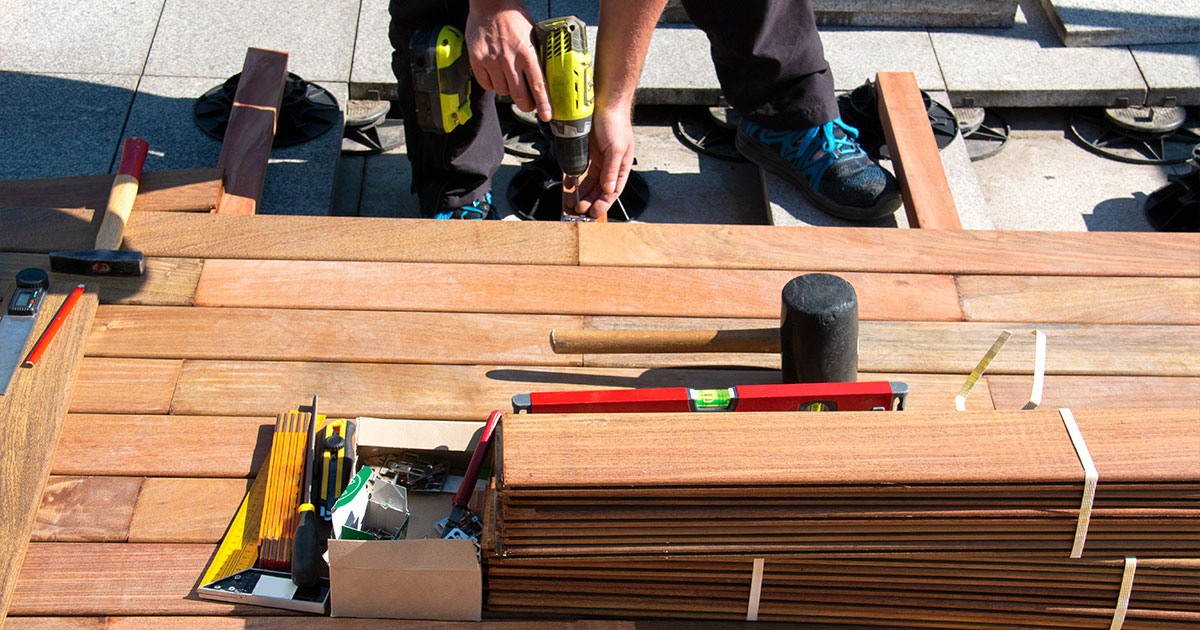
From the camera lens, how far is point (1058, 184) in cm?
354

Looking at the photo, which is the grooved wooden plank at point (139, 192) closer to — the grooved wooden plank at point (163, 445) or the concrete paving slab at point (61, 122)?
the concrete paving slab at point (61, 122)

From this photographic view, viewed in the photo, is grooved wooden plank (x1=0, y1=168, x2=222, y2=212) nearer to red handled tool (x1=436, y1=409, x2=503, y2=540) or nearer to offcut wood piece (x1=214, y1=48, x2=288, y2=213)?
offcut wood piece (x1=214, y1=48, x2=288, y2=213)

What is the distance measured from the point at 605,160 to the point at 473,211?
557mm

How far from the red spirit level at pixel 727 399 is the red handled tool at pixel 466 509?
130 mm

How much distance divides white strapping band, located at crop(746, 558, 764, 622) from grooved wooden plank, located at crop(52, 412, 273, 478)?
0.96 meters

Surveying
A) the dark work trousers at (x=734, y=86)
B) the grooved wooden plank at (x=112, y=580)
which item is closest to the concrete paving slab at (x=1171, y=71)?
the dark work trousers at (x=734, y=86)

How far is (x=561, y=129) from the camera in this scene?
2426 millimetres

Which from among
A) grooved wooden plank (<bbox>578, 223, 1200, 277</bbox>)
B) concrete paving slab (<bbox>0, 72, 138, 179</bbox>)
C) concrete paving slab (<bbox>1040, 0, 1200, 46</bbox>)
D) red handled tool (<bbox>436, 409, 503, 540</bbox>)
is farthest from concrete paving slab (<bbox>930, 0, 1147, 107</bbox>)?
concrete paving slab (<bbox>0, 72, 138, 179</bbox>)

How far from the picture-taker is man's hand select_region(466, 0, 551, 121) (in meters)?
2.31

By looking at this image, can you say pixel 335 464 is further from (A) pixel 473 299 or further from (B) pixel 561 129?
(B) pixel 561 129

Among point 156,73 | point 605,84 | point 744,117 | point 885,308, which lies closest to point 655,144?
point 744,117

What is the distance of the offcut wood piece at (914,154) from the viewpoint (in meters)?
2.75

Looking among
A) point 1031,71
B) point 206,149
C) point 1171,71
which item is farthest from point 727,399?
point 1171,71

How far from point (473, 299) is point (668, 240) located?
1.65 ft
